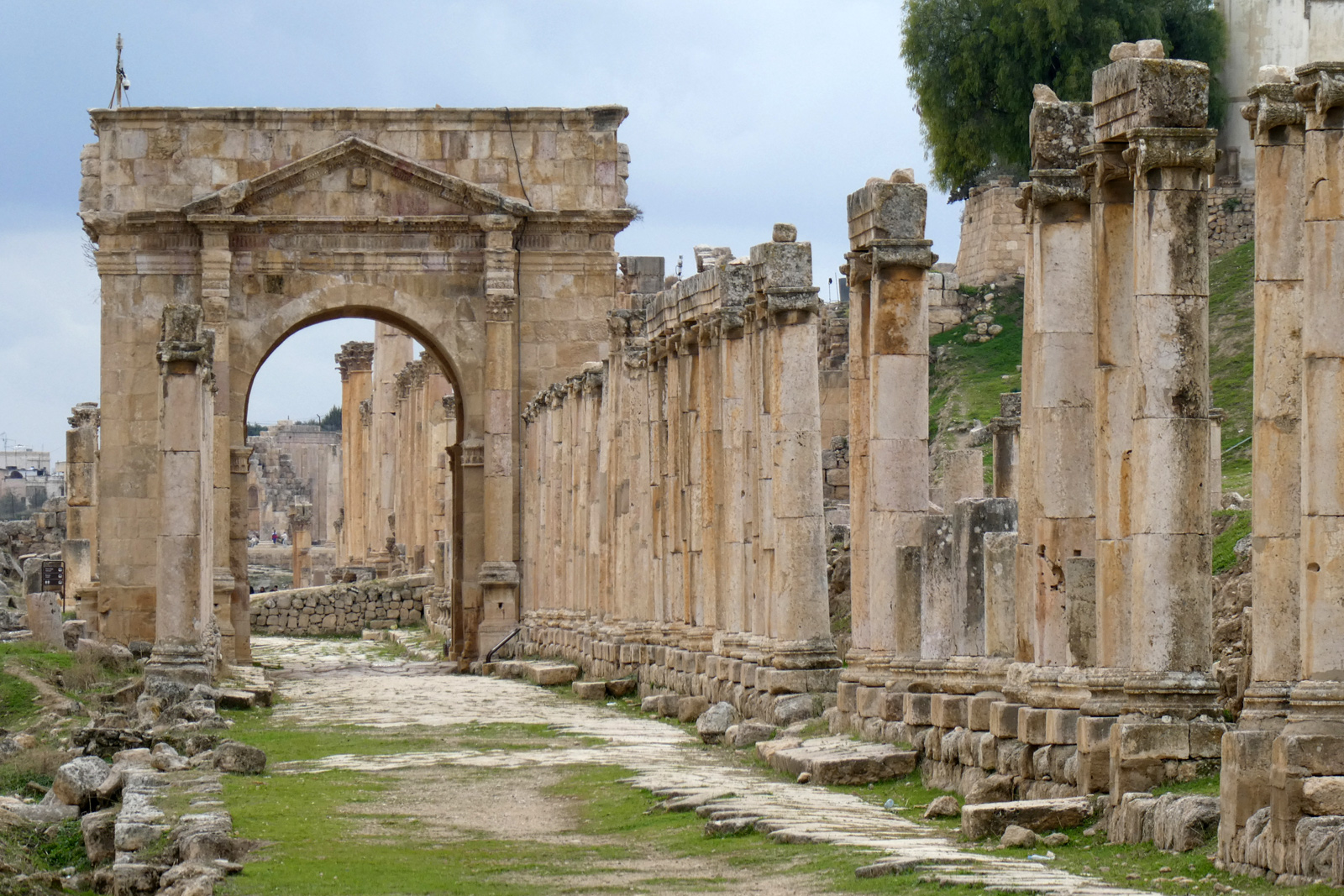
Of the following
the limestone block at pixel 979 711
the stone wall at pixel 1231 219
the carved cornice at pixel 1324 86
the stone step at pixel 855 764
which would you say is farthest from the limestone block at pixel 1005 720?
the stone wall at pixel 1231 219

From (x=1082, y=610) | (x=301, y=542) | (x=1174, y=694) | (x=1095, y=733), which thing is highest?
(x=301, y=542)

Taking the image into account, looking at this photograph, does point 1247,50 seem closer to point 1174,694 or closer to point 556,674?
point 556,674

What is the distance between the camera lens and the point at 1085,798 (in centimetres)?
1207

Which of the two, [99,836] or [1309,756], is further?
[99,836]

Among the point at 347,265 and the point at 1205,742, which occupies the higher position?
the point at 347,265

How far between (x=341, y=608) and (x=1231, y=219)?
64.7 ft

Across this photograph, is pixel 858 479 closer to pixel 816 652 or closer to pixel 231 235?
pixel 816 652

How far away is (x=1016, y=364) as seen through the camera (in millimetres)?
43375

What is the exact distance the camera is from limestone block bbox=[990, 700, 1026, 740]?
13.6 m

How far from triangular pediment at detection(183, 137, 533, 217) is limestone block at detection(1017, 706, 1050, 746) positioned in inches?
846

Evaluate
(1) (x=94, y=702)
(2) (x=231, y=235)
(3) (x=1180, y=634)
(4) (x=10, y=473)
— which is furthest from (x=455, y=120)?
(4) (x=10, y=473)

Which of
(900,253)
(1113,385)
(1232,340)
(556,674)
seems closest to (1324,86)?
(1113,385)

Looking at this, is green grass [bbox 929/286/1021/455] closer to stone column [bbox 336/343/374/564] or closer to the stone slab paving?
the stone slab paving

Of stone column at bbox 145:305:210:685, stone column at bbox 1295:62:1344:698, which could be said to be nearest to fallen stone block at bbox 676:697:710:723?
stone column at bbox 145:305:210:685
